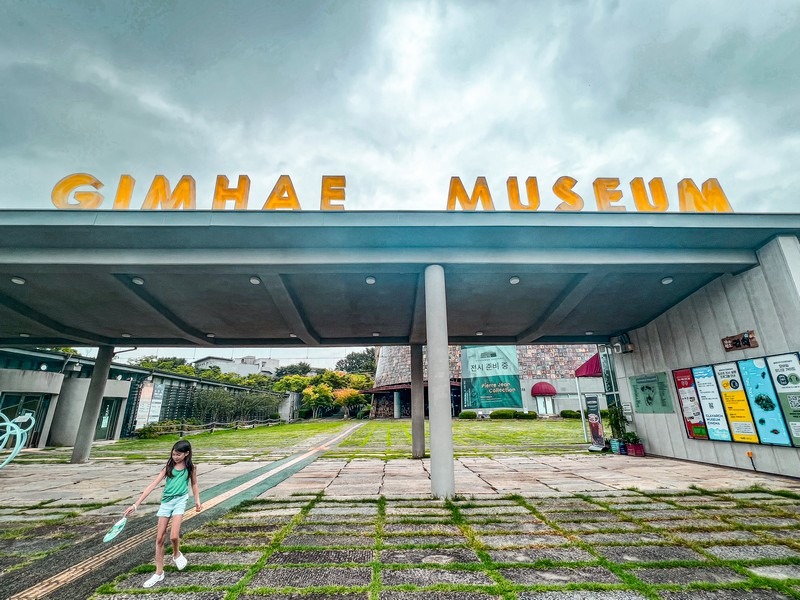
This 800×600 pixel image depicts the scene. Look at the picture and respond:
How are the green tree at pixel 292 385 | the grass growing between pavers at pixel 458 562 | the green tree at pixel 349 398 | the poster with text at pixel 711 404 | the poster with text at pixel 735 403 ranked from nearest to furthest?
1. the grass growing between pavers at pixel 458 562
2. the poster with text at pixel 735 403
3. the poster with text at pixel 711 404
4. the green tree at pixel 349 398
5. the green tree at pixel 292 385

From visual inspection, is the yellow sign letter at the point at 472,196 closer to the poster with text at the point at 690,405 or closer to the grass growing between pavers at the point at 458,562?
the grass growing between pavers at the point at 458,562

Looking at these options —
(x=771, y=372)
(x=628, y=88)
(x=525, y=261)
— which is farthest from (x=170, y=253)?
(x=628, y=88)

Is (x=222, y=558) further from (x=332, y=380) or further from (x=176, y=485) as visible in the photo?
(x=332, y=380)

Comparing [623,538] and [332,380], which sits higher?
[332,380]

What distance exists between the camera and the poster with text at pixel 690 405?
864cm

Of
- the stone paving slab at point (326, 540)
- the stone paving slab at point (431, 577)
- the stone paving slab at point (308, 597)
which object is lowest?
the stone paving slab at point (326, 540)

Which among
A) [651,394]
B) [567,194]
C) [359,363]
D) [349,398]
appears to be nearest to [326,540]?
[567,194]

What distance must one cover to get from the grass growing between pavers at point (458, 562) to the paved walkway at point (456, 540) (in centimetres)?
2

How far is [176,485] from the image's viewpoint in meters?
3.14

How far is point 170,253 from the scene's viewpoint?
6184 mm

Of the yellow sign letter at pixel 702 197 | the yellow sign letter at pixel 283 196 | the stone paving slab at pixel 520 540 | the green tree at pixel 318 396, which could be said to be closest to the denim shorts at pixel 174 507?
the stone paving slab at pixel 520 540

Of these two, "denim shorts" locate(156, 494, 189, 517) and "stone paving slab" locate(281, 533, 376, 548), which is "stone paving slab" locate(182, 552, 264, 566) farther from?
"denim shorts" locate(156, 494, 189, 517)

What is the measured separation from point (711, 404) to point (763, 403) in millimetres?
1334

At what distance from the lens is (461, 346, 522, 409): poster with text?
38312mm
